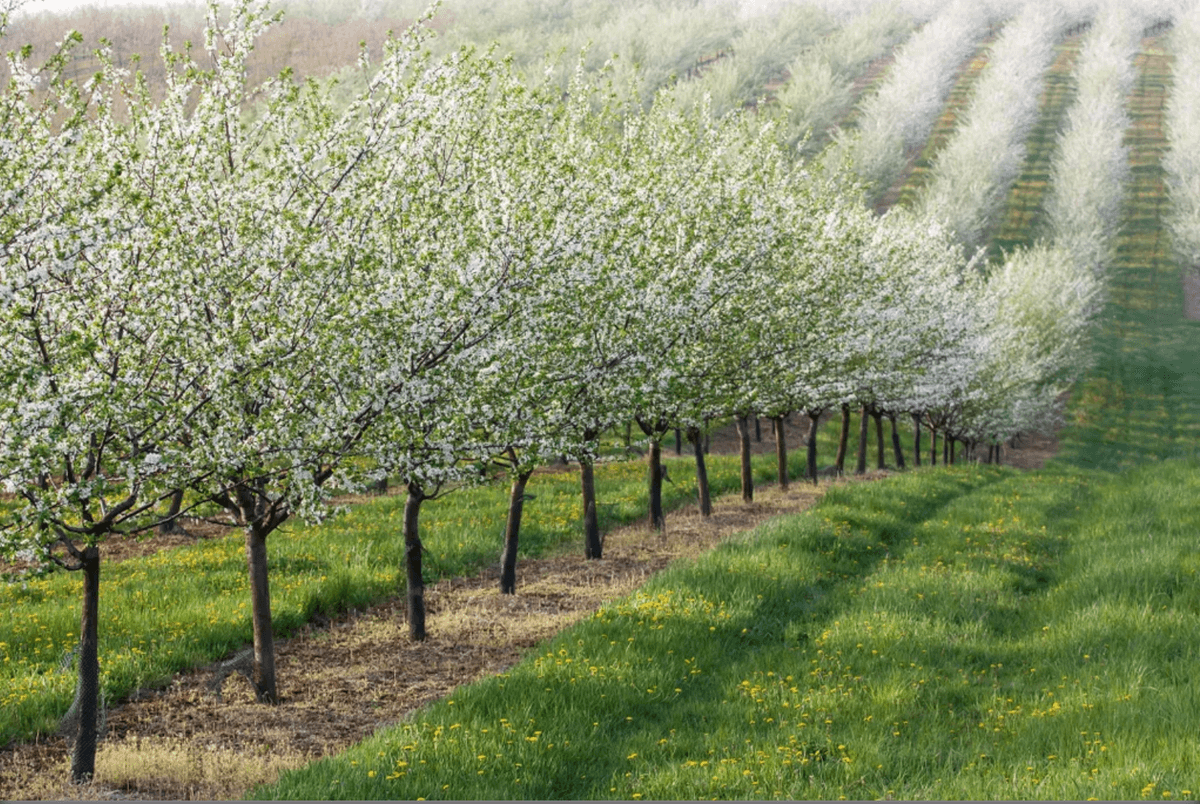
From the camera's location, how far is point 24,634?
12461 mm

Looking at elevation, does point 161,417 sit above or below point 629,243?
below

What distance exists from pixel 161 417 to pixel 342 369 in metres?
1.78

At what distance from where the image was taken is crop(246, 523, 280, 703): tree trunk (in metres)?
11.2

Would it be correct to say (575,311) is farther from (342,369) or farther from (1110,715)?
(1110,715)

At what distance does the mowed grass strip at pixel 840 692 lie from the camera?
7629mm

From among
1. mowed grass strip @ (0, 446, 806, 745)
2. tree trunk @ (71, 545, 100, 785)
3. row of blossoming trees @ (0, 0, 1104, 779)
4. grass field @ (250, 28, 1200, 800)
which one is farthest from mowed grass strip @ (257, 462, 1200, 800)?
mowed grass strip @ (0, 446, 806, 745)

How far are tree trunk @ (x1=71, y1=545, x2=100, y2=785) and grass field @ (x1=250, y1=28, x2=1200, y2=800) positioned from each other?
7.91ft

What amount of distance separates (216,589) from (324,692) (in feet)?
15.0

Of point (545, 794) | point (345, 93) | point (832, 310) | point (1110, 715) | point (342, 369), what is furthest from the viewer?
point (345, 93)

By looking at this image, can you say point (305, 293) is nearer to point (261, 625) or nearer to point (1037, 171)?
point (261, 625)

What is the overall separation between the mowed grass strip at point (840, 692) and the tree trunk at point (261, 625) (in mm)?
2873

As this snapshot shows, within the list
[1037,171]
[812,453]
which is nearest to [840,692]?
[812,453]

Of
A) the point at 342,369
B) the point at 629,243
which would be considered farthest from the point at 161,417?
the point at 629,243

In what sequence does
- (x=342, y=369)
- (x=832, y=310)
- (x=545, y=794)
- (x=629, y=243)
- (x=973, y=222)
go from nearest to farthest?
(x=545, y=794) < (x=342, y=369) < (x=629, y=243) < (x=832, y=310) < (x=973, y=222)
